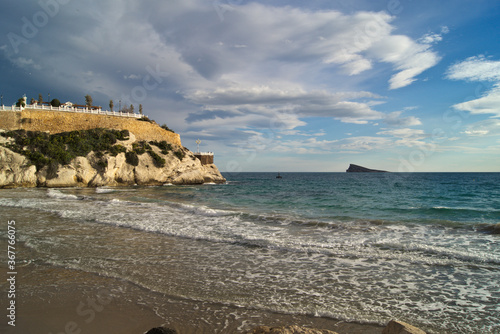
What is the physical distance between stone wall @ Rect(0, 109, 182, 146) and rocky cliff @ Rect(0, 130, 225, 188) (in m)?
4.17

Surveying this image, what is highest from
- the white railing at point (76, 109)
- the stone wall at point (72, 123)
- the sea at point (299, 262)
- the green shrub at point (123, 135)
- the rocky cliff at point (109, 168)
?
the white railing at point (76, 109)

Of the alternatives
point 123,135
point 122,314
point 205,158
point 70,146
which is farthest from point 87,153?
point 122,314

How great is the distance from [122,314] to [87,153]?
36.3 m

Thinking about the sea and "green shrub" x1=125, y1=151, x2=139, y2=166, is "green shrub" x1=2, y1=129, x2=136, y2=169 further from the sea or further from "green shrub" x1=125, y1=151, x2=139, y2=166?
the sea

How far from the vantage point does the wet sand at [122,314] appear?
4.05 meters

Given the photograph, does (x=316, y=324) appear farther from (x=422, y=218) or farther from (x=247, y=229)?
(x=422, y=218)

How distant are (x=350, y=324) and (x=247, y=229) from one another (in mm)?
7345

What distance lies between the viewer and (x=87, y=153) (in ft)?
116

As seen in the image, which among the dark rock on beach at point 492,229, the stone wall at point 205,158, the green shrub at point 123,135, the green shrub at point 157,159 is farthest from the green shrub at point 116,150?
the dark rock on beach at point 492,229

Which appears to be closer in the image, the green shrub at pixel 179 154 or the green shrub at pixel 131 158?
the green shrub at pixel 131 158

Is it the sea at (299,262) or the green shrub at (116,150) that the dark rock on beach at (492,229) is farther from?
the green shrub at (116,150)

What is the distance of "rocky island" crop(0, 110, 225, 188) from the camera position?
3109 centimetres

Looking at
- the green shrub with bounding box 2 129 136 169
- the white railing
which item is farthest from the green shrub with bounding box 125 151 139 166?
the white railing

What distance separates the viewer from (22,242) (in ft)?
27.9
